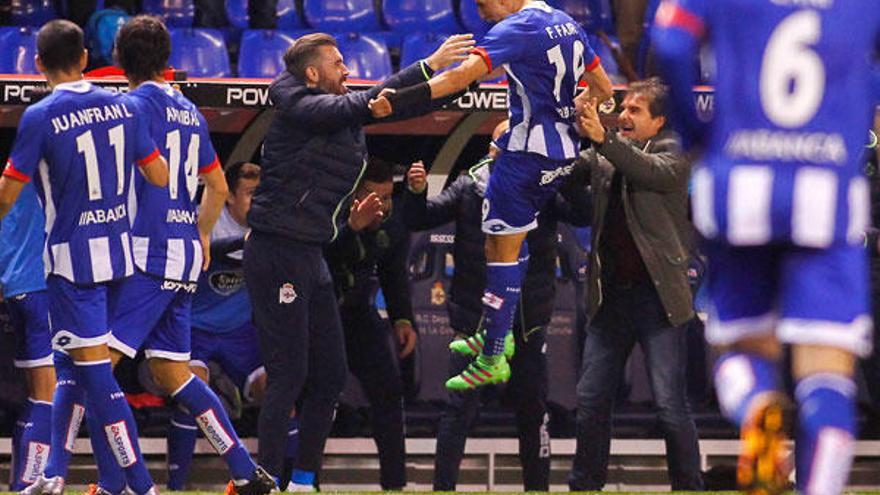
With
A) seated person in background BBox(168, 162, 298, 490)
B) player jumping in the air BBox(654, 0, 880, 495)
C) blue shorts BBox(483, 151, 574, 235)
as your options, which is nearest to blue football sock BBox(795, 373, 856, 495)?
player jumping in the air BBox(654, 0, 880, 495)

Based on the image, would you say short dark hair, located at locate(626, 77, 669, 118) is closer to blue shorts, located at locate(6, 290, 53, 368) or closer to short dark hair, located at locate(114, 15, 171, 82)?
short dark hair, located at locate(114, 15, 171, 82)

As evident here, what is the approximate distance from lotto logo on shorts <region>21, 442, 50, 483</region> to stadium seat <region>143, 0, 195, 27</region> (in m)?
4.93

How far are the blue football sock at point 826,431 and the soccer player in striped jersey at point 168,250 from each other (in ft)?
9.52

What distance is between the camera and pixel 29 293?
8.62 metres

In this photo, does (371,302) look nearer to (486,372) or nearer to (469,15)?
(486,372)

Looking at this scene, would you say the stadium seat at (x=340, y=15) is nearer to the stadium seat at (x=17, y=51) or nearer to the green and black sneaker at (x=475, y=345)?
the stadium seat at (x=17, y=51)

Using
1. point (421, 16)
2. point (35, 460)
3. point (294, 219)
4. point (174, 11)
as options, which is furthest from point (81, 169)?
point (421, 16)

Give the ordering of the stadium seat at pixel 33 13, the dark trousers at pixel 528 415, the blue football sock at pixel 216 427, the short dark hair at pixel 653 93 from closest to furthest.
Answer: the blue football sock at pixel 216 427, the short dark hair at pixel 653 93, the dark trousers at pixel 528 415, the stadium seat at pixel 33 13

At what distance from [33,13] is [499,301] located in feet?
18.1

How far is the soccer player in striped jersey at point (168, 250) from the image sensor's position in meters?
7.04

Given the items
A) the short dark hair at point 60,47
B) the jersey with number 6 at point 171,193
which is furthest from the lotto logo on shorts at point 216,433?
the short dark hair at point 60,47

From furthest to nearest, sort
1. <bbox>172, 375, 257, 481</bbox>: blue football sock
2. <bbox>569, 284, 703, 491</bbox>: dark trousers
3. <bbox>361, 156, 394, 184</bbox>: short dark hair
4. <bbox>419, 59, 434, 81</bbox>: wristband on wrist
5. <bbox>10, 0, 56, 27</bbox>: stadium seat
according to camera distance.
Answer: <bbox>10, 0, 56, 27</bbox>: stadium seat → <bbox>361, 156, 394, 184</bbox>: short dark hair → <bbox>569, 284, 703, 491</bbox>: dark trousers → <bbox>419, 59, 434, 81</bbox>: wristband on wrist → <bbox>172, 375, 257, 481</bbox>: blue football sock

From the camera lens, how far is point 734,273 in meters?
4.98

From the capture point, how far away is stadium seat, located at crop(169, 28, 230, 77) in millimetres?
11414
